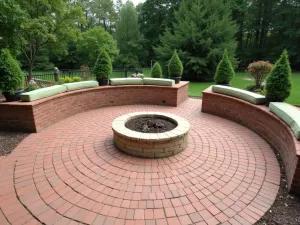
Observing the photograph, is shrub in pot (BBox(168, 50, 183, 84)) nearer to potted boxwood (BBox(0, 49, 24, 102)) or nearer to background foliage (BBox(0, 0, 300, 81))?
potted boxwood (BBox(0, 49, 24, 102))

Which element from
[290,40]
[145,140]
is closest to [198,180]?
[145,140]

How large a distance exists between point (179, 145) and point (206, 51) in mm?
14115

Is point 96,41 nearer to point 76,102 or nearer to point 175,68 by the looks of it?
point 175,68

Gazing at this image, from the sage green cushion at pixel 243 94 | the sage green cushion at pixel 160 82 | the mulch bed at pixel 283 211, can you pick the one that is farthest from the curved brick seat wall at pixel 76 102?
the mulch bed at pixel 283 211

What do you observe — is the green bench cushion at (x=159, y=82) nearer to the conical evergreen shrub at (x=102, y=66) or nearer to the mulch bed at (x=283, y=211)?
the conical evergreen shrub at (x=102, y=66)

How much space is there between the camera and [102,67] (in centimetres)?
602

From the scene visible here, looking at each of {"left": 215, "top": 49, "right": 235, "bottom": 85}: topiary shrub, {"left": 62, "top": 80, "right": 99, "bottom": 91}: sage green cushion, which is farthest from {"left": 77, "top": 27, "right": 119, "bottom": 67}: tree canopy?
{"left": 215, "top": 49, "right": 235, "bottom": 85}: topiary shrub

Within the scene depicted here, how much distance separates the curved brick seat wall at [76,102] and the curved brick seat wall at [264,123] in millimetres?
1398

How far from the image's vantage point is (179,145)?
3244 mm

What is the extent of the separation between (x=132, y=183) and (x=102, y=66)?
444 centimetres

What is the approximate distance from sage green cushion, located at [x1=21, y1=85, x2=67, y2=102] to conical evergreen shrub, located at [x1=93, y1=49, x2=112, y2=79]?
4.34 feet

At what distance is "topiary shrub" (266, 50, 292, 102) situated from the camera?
387cm

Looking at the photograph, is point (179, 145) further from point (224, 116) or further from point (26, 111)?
point (26, 111)

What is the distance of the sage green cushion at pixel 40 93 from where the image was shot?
4137 millimetres
